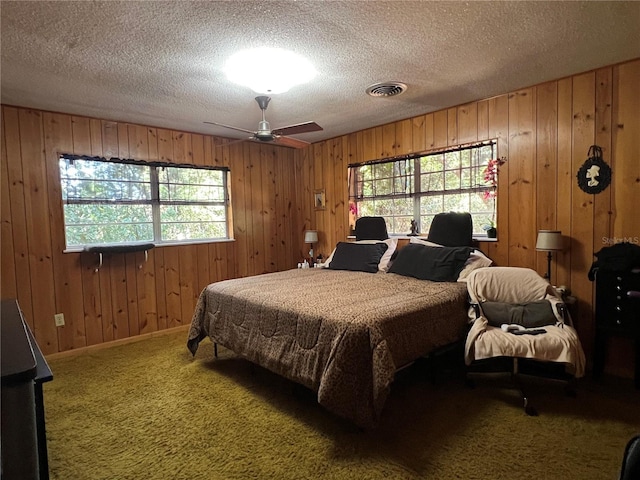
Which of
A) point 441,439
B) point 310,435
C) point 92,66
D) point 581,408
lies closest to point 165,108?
point 92,66

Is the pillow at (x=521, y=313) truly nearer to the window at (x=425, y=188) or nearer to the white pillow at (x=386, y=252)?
the window at (x=425, y=188)

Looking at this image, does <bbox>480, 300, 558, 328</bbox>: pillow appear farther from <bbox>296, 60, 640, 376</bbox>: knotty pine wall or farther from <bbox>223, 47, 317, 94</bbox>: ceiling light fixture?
<bbox>223, 47, 317, 94</bbox>: ceiling light fixture

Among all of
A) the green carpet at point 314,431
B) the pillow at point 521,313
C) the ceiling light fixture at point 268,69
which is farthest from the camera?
the pillow at point 521,313

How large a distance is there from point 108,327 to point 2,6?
2.93 meters

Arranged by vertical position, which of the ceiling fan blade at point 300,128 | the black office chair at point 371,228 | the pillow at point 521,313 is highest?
the ceiling fan blade at point 300,128

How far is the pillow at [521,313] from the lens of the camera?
8.46 feet

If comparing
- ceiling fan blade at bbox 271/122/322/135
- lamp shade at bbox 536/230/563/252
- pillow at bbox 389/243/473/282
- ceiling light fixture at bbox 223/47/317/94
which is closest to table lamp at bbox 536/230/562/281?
lamp shade at bbox 536/230/563/252

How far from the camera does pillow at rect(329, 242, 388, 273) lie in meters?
3.75

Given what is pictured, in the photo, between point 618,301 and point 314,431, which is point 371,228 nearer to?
point 618,301

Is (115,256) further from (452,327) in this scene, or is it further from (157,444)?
(452,327)

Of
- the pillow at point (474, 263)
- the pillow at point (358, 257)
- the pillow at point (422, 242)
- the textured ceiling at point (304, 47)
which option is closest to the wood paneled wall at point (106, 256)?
the textured ceiling at point (304, 47)

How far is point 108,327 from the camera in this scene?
148 inches

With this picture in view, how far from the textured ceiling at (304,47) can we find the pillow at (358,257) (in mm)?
1465

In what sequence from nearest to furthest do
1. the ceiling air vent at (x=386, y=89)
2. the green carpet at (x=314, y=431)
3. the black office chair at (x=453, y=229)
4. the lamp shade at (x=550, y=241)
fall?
the green carpet at (x=314, y=431) < the lamp shade at (x=550, y=241) < the ceiling air vent at (x=386, y=89) < the black office chair at (x=453, y=229)
